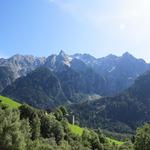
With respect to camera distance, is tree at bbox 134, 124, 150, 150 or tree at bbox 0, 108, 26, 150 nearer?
tree at bbox 0, 108, 26, 150

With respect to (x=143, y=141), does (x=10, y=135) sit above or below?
below

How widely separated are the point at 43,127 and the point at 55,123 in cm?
469

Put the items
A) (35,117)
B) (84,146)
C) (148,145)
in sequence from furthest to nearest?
(84,146), (35,117), (148,145)

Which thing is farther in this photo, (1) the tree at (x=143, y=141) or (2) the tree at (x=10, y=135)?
(1) the tree at (x=143, y=141)

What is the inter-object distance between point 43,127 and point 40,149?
89.5 ft

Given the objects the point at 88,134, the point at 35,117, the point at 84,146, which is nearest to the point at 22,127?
the point at 35,117

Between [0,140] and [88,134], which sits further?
[88,134]

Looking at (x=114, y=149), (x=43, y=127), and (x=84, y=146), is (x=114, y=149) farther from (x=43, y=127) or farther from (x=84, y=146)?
(x=43, y=127)

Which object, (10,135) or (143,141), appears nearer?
(10,135)

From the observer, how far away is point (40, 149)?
94.6 metres

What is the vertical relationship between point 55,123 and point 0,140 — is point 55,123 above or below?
above

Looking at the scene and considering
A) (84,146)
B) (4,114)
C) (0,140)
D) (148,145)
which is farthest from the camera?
(84,146)

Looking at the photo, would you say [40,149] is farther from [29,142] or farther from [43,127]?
[43,127]

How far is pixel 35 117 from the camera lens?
386 ft
